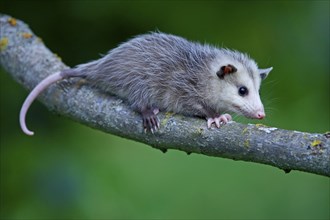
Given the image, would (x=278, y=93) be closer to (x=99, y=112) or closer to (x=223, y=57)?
(x=223, y=57)

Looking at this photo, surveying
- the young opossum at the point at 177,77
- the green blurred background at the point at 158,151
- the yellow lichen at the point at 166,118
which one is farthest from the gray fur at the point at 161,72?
the green blurred background at the point at 158,151

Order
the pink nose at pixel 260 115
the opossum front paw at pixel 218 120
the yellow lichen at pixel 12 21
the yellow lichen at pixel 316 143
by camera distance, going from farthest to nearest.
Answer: the yellow lichen at pixel 12 21
the pink nose at pixel 260 115
the opossum front paw at pixel 218 120
the yellow lichen at pixel 316 143

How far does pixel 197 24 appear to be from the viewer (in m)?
4.31

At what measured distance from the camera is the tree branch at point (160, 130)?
2.25 m

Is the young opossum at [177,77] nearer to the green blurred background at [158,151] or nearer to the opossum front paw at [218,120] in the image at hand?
the opossum front paw at [218,120]

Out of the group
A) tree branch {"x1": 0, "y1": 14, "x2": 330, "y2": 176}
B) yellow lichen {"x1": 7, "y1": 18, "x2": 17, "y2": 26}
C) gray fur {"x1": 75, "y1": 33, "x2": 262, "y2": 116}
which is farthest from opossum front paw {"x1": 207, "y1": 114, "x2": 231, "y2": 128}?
yellow lichen {"x1": 7, "y1": 18, "x2": 17, "y2": 26}

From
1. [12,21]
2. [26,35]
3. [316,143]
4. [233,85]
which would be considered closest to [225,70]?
[233,85]

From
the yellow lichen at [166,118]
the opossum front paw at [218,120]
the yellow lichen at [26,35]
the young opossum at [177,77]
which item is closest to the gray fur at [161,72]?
the young opossum at [177,77]

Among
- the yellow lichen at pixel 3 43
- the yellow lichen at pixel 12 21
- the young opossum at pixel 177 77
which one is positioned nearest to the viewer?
the young opossum at pixel 177 77

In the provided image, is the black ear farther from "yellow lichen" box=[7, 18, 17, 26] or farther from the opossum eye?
"yellow lichen" box=[7, 18, 17, 26]

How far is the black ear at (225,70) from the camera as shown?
309cm

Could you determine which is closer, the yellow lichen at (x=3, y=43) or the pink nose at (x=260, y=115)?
the pink nose at (x=260, y=115)

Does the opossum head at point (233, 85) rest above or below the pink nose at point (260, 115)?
above

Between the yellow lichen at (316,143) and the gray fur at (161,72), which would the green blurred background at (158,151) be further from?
the yellow lichen at (316,143)
